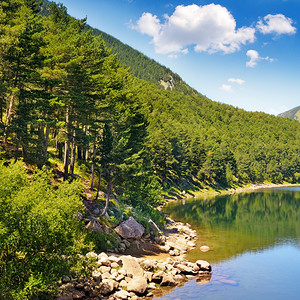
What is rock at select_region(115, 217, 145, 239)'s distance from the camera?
3731 cm

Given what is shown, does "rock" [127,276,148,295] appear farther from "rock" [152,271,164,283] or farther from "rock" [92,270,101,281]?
"rock" [92,270,101,281]

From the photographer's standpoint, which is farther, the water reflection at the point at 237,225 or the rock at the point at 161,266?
the water reflection at the point at 237,225

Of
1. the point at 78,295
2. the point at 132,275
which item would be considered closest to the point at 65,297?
the point at 78,295

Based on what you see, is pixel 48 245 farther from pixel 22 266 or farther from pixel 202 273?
pixel 202 273

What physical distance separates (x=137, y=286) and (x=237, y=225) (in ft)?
130

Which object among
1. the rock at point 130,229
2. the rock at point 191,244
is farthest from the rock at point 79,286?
the rock at point 191,244

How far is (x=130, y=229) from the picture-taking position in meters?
38.3

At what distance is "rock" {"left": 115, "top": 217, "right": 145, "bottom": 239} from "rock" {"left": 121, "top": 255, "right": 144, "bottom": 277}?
797 cm

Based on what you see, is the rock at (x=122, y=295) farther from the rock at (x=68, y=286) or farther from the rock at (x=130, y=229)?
the rock at (x=130, y=229)

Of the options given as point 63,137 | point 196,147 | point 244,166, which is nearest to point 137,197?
point 63,137

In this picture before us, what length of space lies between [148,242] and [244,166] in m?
129

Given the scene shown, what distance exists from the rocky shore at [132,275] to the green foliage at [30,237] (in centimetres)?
390

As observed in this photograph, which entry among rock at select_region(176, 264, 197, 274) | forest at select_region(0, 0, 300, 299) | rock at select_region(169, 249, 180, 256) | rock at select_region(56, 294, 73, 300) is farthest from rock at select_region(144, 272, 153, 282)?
forest at select_region(0, 0, 300, 299)

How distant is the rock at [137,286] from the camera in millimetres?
25297
